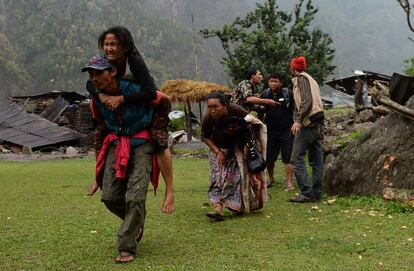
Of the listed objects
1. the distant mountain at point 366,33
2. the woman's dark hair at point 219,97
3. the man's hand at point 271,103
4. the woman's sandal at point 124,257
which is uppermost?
the distant mountain at point 366,33

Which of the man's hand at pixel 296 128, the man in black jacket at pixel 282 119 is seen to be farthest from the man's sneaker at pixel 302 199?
the man in black jacket at pixel 282 119

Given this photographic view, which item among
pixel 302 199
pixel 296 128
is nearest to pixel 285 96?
pixel 296 128

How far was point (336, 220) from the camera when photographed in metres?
5.58

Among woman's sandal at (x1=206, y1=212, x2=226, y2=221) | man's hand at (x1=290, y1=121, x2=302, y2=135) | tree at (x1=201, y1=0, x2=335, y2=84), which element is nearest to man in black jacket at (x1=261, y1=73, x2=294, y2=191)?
man's hand at (x1=290, y1=121, x2=302, y2=135)

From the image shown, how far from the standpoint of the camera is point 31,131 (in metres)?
26.0

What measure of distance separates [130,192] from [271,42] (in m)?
23.3

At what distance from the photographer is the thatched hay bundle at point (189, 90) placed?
2059 cm

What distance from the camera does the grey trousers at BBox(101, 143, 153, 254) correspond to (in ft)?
13.5

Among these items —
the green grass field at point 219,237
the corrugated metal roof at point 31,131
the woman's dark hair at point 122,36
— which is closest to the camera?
the green grass field at point 219,237

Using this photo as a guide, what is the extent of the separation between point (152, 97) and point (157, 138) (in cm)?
36

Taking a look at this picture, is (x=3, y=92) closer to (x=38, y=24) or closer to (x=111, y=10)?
(x=38, y=24)

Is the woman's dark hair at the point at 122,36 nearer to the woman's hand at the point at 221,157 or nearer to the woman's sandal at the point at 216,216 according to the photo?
the woman's hand at the point at 221,157

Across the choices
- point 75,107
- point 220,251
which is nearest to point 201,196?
point 220,251

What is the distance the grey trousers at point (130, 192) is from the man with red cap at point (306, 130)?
296 centimetres
